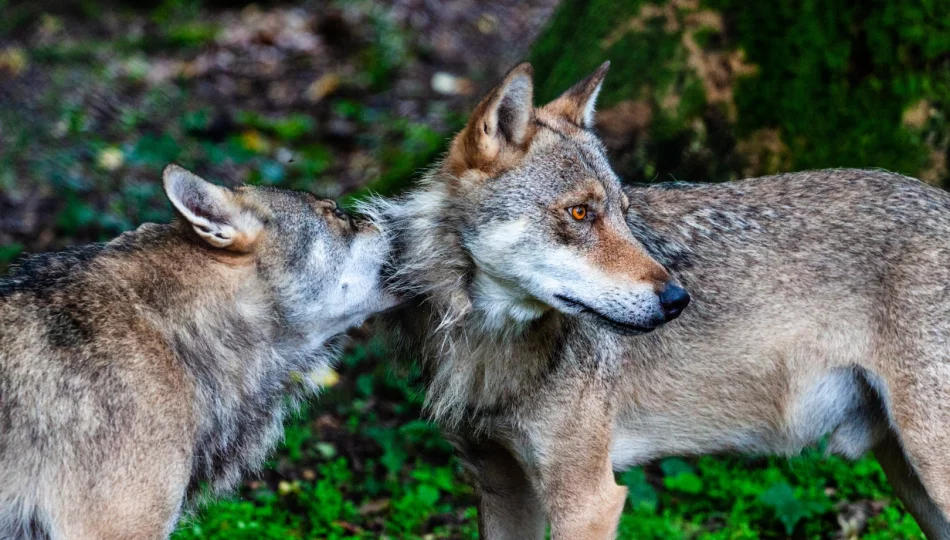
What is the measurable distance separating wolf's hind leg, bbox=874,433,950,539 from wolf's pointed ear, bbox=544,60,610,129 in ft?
8.23

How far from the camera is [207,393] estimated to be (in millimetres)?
5008

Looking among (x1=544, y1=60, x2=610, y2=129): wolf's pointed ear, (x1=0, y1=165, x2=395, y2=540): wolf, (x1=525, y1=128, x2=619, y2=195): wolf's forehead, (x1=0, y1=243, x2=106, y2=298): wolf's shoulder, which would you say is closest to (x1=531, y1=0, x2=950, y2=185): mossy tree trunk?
(x1=544, y1=60, x2=610, y2=129): wolf's pointed ear

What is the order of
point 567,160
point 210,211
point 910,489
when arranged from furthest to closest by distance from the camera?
1. point 910,489
2. point 567,160
3. point 210,211

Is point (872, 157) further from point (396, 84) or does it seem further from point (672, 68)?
point (396, 84)

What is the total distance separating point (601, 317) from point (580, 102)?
1.34 metres

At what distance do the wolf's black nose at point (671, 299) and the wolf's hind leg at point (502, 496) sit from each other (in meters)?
1.36

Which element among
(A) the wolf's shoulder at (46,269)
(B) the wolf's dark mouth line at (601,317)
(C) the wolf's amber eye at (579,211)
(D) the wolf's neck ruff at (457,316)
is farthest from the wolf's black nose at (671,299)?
(A) the wolf's shoulder at (46,269)

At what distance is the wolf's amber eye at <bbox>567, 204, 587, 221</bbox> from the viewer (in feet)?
17.0

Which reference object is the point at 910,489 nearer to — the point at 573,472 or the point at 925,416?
the point at 925,416

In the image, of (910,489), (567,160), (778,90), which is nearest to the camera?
(567,160)

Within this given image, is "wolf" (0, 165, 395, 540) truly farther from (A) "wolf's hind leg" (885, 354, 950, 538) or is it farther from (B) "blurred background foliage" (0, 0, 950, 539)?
(A) "wolf's hind leg" (885, 354, 950, 538)

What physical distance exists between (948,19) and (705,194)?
2895mm

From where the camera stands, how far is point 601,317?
16.7 feet

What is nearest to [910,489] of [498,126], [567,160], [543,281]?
[543,281]
